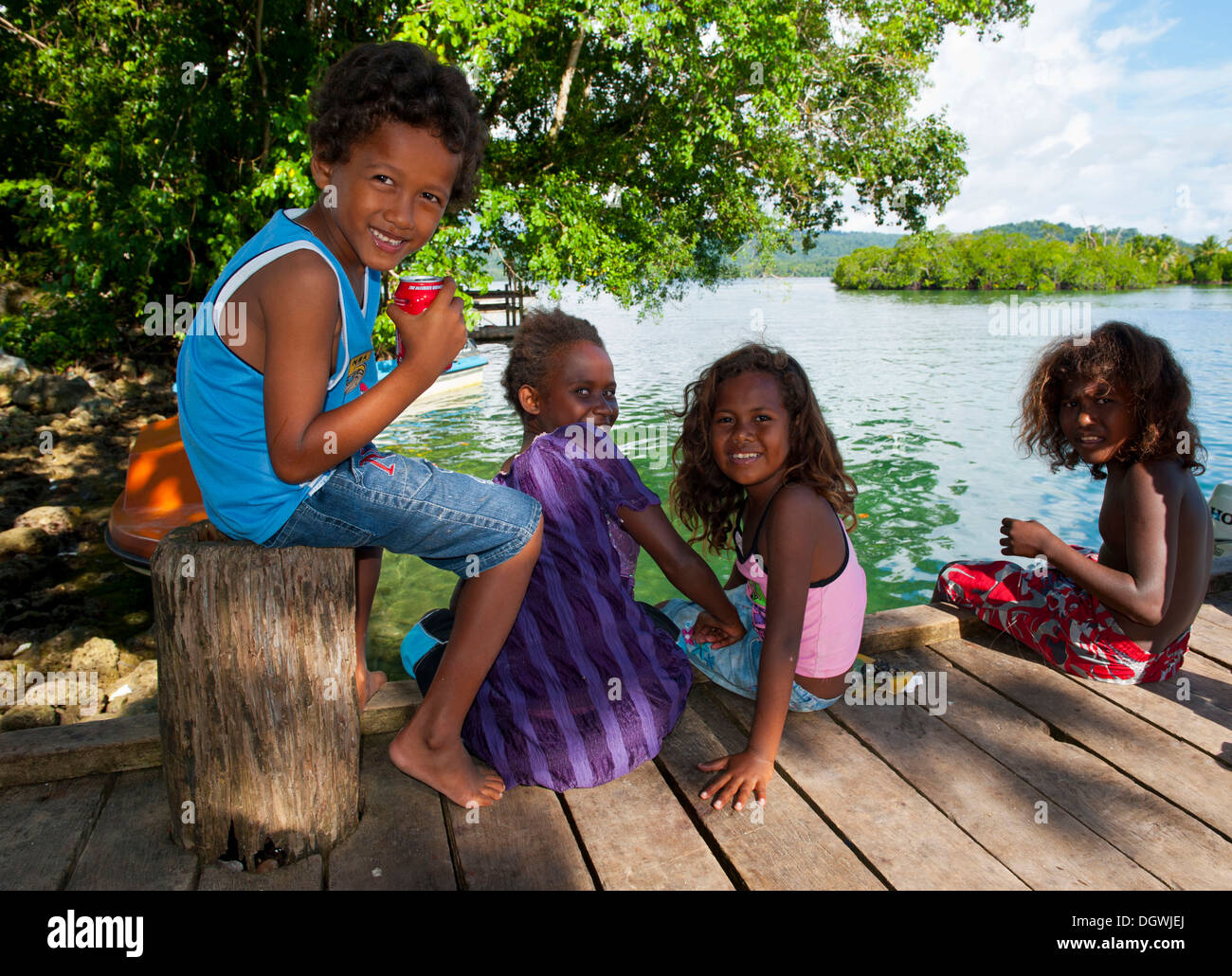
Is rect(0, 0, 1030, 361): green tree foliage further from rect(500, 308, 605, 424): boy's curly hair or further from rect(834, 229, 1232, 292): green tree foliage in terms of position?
rect(834, 229, 1232, 292): green tree foliage

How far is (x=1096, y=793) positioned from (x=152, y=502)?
5.85 metres

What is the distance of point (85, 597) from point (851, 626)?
5.99 m

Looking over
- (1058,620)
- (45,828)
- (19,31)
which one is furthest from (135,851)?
(19,31)

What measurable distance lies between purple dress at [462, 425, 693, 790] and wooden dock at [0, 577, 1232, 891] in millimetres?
98

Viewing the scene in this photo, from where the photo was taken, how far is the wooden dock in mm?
1969

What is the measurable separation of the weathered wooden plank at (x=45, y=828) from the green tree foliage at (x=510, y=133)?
7.75 metres

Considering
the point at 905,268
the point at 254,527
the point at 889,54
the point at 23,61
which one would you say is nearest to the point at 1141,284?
the point at 905,268

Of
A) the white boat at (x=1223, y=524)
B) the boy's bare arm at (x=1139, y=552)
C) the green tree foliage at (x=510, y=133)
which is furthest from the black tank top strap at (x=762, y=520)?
the green tree foliage at (x=510, y=133)

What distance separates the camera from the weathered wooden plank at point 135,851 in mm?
1924

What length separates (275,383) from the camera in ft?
5.85

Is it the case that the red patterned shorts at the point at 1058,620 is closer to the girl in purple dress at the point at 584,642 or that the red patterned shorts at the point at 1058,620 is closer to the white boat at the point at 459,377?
the girl in purple dress at the point at 584,642

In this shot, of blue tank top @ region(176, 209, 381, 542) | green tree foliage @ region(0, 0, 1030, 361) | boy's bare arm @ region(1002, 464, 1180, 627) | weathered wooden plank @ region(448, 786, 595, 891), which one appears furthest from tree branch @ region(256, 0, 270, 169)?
boy's bare arm @ region(1002, 464, 1180, 627)
